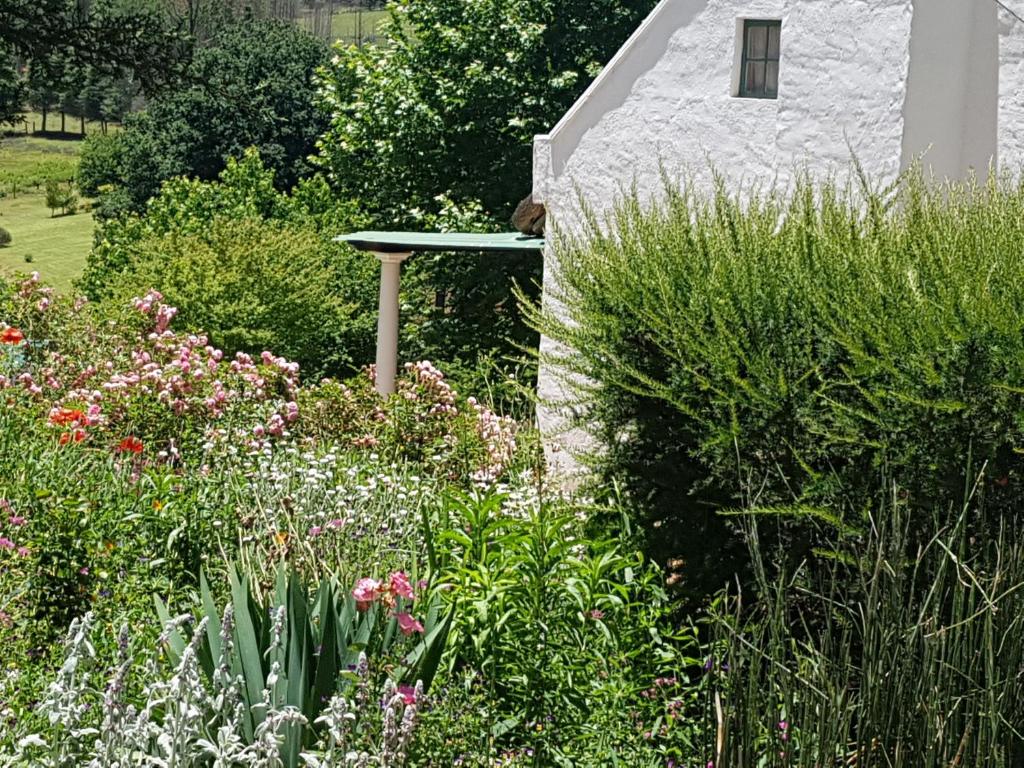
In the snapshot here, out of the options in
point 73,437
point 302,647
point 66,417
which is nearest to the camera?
point 302,647

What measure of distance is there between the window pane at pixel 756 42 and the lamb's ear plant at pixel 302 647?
6.87m

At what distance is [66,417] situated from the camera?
31.1ft

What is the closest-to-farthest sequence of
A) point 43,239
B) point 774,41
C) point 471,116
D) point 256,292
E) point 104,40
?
point 774,41 < point 104,40 < point 256,292 < point 471,116 < point 43,239

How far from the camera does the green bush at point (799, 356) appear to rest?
5180mm

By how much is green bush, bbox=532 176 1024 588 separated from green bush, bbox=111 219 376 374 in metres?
10.3

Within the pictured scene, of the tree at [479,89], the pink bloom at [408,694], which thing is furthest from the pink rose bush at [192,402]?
the tree at [479,89]

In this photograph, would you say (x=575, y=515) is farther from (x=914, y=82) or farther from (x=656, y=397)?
(x=914, y=82)

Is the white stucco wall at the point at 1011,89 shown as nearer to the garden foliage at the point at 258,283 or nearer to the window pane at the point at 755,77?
the window pane at the point at 755,77

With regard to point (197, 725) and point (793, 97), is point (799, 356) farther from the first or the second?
point (793, 97)

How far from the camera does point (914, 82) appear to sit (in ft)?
31.1

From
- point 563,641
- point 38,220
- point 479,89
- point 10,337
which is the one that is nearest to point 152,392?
point 10,337

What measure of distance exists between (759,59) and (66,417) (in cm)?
624

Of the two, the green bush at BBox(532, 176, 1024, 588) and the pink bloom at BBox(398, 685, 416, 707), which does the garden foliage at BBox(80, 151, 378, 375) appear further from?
the pink bloom at BBox(398, 685, 416, 707)

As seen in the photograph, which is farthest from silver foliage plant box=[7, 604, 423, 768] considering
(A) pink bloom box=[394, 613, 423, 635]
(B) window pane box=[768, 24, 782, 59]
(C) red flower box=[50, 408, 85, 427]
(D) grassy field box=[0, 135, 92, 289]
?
(D) grassy field box=[0, 135, 92, 289]
